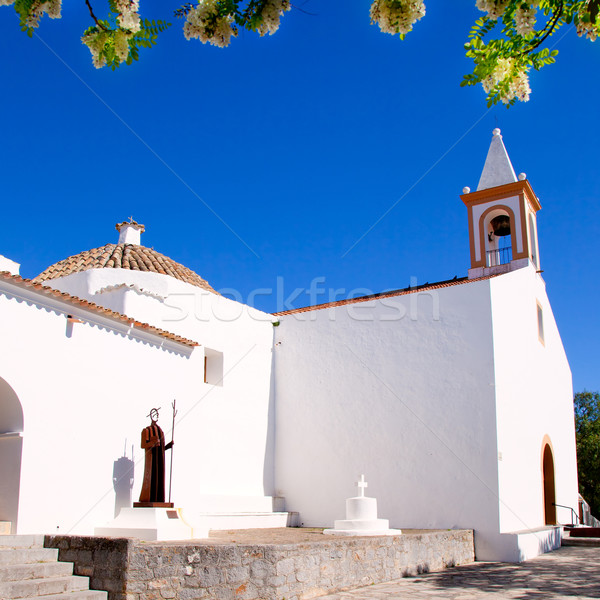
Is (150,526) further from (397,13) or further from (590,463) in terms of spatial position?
(590,463)

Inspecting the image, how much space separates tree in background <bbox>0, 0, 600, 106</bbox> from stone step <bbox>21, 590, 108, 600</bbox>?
18.5ft

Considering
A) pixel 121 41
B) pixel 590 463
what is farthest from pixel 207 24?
pixel 590 463

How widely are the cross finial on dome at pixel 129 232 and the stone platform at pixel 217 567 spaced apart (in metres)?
10.3

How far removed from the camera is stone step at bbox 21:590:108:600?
6.61 metres

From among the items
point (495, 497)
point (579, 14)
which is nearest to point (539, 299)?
point (495, 497)

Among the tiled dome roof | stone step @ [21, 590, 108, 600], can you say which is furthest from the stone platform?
the tiled dome roof

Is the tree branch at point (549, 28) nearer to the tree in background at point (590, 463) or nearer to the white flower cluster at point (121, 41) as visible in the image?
the white flower cluster at point (121, 41)

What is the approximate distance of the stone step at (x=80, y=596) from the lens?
6613 millimetres

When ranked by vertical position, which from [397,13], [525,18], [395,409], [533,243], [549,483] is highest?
[533,243]

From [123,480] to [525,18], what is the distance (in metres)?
9.03

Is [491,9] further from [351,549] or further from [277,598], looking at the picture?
[351,549]

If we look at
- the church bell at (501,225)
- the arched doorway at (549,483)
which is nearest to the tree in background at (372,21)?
the arched doorway at (549,483)

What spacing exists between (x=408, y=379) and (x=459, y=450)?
1811mm

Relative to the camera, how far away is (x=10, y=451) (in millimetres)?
8578
